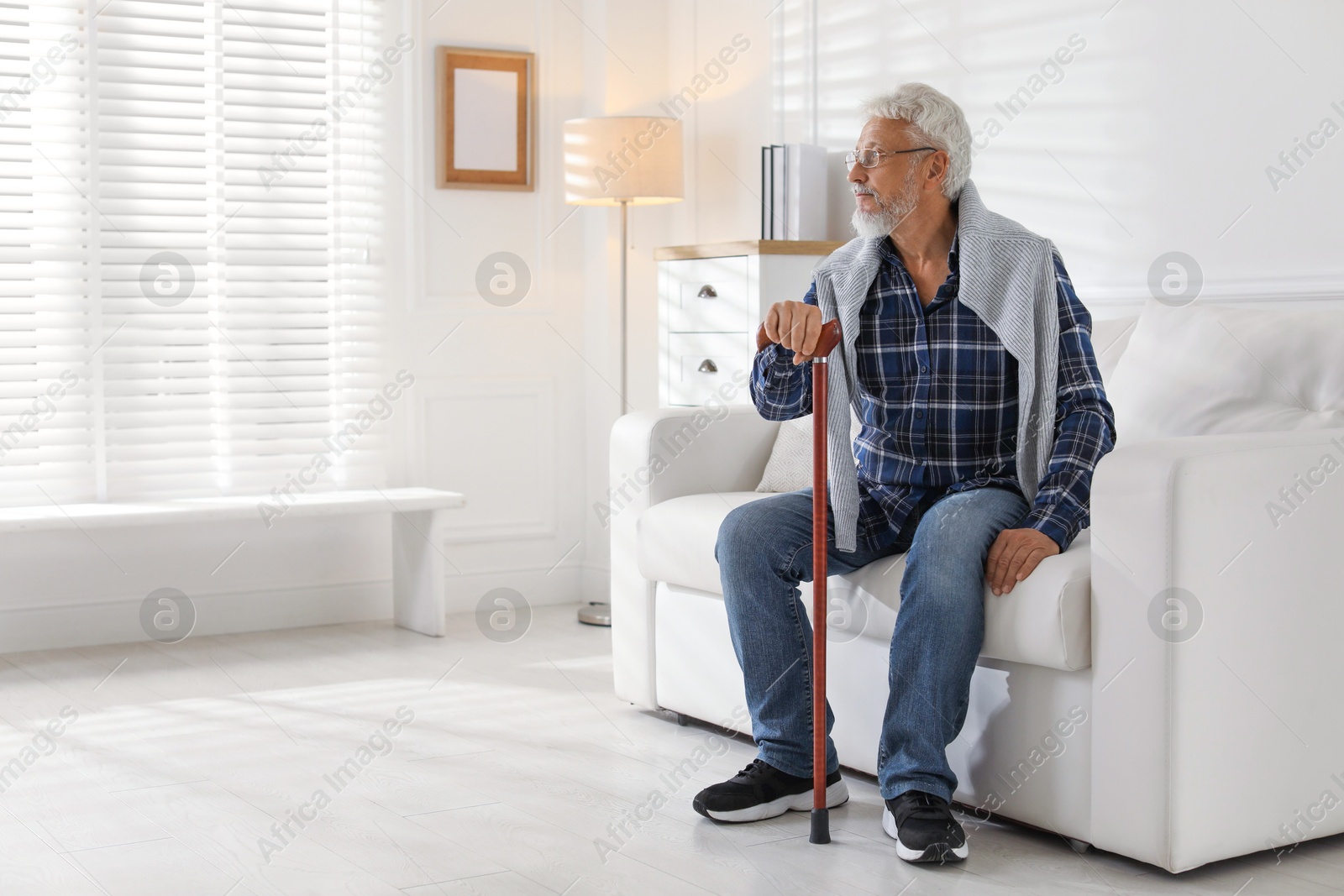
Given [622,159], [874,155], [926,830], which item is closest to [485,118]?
[622,159]

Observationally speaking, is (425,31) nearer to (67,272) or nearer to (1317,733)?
(67,272)

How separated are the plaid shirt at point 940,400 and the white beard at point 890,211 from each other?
4 centimetres

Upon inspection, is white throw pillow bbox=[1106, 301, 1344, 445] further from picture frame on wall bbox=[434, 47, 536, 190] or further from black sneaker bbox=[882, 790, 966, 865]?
picture frame on wall bbox=[434, 47, 536, 190]

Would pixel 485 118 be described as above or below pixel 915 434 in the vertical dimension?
above

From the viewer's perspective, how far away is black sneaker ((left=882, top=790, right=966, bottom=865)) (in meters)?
2.12

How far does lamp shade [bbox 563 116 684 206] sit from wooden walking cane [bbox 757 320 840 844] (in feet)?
6.44

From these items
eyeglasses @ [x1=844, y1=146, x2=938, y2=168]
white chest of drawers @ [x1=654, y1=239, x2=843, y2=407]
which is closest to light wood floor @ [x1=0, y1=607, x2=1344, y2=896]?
white chest of drawers @ [x1=654, y1=239, x2=843, y2=407]

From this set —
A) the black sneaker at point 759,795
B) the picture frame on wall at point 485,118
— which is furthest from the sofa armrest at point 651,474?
the picture frame on wall at point 485,118

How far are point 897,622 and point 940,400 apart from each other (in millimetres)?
381

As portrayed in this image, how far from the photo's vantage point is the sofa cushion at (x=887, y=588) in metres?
2.10

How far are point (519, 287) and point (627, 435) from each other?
1.54 m

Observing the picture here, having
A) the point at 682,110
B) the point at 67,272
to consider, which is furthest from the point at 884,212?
the point at 67,272

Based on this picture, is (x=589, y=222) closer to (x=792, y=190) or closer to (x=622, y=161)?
(x=622, y=161)

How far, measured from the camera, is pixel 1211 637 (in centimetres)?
205
